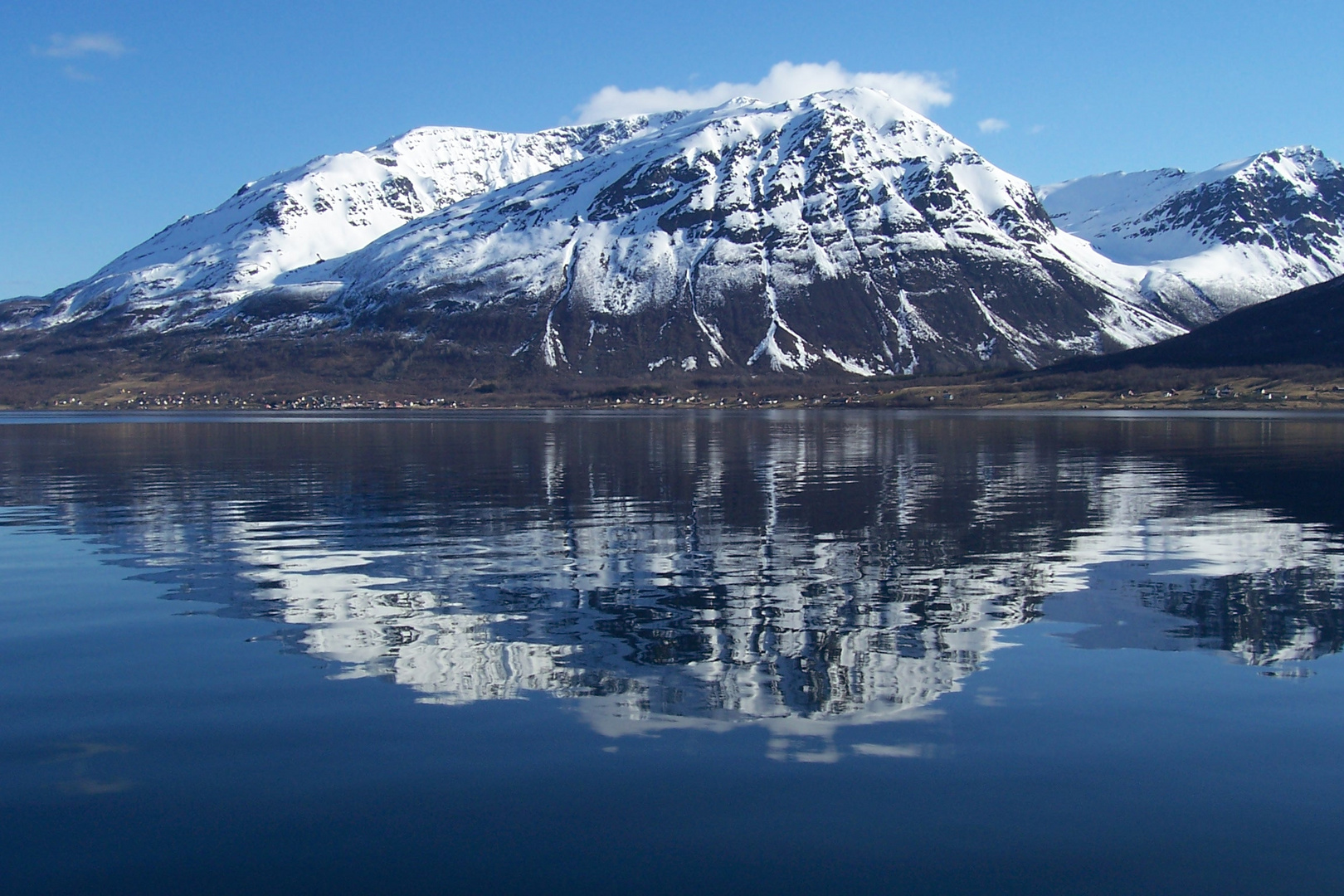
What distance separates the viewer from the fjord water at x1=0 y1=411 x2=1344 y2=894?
14.0 m

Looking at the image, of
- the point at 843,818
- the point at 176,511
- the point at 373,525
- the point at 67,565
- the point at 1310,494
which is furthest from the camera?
the point at 1310,494

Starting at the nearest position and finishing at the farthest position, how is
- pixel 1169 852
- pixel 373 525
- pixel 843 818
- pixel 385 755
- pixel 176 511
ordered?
pixel 1169 852, pixel 843 818, pixel 385 755, pixel 373 525, pixel 176 511

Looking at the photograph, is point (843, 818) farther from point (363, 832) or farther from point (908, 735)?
point (363, 832)

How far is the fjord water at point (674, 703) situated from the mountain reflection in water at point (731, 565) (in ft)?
0.63

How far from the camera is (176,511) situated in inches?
1984

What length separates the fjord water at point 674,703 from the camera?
14.0 m

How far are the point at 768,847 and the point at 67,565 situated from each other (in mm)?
30208

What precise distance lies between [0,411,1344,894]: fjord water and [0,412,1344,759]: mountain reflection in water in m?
0.19

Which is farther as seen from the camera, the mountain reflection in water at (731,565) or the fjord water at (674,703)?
the mountain reflection in water at (731,565)

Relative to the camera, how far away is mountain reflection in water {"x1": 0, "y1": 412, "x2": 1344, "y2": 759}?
22.2m

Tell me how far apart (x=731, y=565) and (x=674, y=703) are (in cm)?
1538

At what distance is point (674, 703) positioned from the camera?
19938 mm

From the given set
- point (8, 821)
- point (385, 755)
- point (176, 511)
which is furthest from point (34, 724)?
point (176, 511)

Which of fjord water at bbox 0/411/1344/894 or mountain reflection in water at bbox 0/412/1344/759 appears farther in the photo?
mountain reflection in water at bbox 0/412/1344/759
